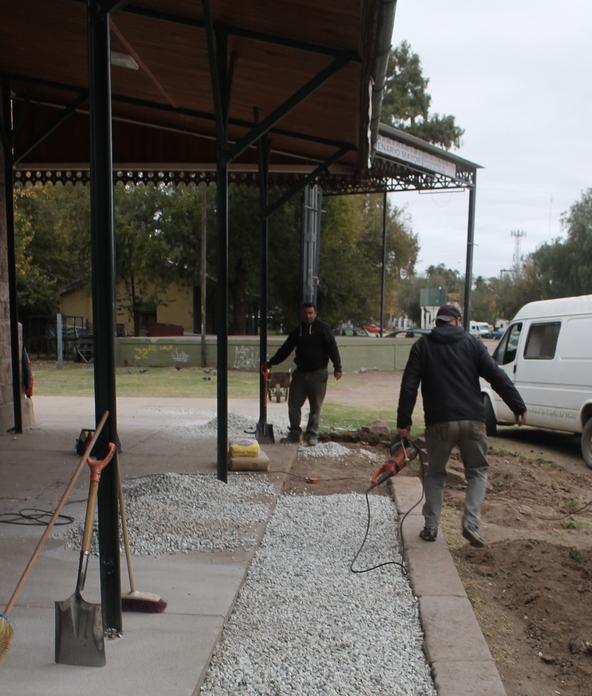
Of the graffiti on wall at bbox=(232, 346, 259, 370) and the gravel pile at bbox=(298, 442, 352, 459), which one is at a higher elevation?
the gravel pile at bbox=(298, 442, 352, 459)

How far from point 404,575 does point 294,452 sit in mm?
3956

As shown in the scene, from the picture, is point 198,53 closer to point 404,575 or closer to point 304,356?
point 304,356

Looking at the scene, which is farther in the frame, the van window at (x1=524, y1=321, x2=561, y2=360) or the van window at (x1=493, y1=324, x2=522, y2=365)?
the van window at (x1=493, y1=324, x2=522, y2=365)

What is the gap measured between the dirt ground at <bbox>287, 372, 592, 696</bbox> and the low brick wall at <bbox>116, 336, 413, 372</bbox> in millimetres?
14261

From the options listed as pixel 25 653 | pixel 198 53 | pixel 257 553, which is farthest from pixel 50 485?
pixel 198 53

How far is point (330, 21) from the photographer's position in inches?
197

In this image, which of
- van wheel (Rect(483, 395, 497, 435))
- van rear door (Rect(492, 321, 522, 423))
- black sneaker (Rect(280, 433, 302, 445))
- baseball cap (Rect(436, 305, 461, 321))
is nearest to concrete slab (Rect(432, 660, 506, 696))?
baseball cap (Rect(436, 305, 461, 321))

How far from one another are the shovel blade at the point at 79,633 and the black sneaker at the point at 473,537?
10.2 ft

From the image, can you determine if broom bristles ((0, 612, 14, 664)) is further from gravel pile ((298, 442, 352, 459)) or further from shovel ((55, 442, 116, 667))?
gravel pile ((298, 442, 352, 459))

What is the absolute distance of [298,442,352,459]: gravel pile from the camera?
8.41 meters

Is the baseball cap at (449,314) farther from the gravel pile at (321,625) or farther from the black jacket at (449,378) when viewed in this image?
the gravel pile at (321,625)

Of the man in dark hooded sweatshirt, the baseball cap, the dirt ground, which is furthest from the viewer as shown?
the baseball cap

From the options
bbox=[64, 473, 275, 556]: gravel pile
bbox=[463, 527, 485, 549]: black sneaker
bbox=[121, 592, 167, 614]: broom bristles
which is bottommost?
bbox=[463, 527, 485, 549]: black sneaker

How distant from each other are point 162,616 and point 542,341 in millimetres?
8689
